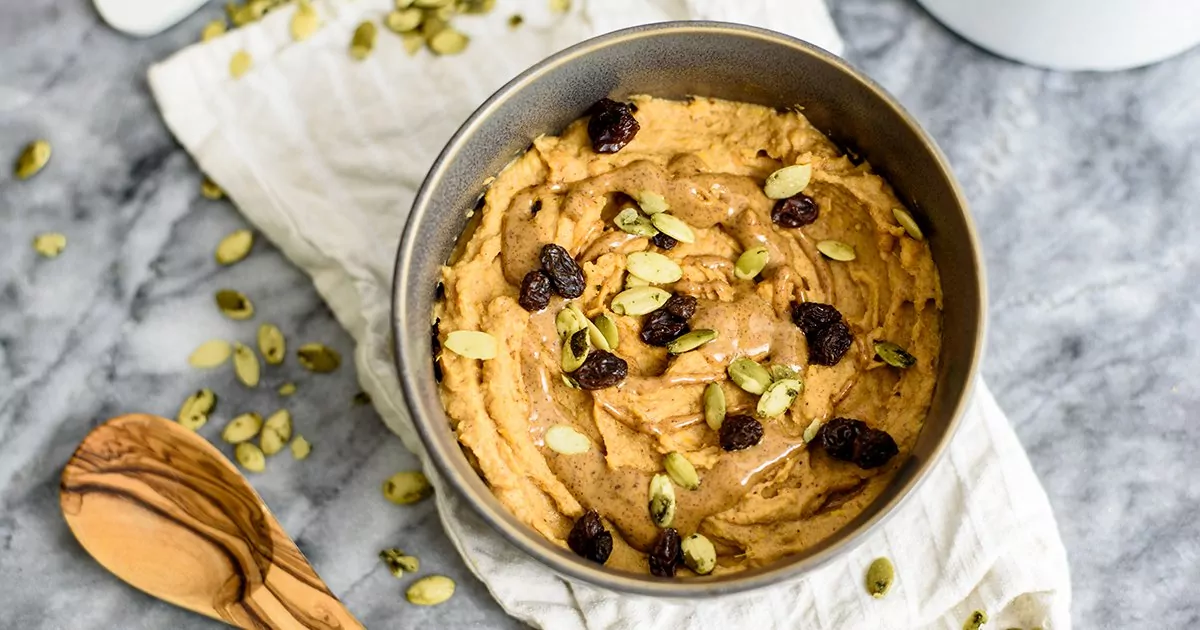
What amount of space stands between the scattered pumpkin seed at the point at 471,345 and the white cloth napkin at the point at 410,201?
456mm

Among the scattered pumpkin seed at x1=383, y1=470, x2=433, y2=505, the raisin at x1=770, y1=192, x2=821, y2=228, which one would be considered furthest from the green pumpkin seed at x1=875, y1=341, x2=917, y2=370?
the scattered pumpkin seed at x1=383, y1=470, x2=433, y2=505

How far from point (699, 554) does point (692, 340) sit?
391 millimetres

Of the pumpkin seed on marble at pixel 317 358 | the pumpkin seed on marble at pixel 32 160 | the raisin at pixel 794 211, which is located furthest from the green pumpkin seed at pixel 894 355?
the pumpkin seed on marble at pixel 32 160

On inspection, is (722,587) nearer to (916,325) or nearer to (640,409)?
(640,409)

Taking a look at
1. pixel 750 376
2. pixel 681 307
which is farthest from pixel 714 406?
pixel 681 307

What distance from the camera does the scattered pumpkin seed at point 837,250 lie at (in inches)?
88.4

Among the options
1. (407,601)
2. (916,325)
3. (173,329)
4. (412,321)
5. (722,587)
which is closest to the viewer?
(722,587)

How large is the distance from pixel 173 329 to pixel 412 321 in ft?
3.11

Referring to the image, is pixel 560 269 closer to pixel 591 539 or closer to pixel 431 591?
pixel 591 539

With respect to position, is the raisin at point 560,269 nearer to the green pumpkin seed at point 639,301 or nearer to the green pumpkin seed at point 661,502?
the green pumpkin seed at point 639,301

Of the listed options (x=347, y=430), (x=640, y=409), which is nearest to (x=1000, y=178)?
(x=640, y=409)

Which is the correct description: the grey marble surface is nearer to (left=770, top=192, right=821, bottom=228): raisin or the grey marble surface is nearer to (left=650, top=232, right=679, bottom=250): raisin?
(left=770, top=192, right=821, bottom=228): raisin

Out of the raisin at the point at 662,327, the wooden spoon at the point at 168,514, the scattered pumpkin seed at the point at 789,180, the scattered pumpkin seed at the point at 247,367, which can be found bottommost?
the wooden spoon at the point at 168,514

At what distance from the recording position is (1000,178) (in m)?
2.78
